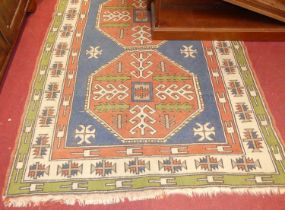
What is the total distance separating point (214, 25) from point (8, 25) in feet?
4.57

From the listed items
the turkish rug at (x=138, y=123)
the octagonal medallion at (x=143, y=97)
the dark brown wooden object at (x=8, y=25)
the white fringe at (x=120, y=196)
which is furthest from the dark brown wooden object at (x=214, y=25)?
the white fringe at (x=120, y=196)

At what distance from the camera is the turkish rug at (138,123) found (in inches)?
54.8

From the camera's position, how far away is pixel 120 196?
53.2 inches

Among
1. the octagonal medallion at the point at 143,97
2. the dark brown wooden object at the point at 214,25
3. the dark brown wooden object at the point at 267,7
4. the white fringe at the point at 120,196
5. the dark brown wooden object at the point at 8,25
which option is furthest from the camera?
the dark brown wooden object at the point at 214,25

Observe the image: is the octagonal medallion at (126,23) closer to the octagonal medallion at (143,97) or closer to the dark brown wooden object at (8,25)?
the octagonal medallion at (143,97)

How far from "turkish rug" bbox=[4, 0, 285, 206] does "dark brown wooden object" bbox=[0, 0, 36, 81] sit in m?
0.21

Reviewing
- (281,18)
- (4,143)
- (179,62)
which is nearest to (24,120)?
(4,143)

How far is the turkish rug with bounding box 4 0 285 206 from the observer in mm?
1393

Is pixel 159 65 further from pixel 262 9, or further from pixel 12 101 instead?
pixel 12 101

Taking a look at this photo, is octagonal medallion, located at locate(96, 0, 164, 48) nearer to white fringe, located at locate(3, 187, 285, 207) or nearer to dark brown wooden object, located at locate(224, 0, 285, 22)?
dark brown wooden object, located at locate(224, 0, 285, 22)

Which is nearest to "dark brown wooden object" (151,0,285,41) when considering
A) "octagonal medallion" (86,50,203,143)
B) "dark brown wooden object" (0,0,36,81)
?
"octagonal medallion" (86,50,203,143)

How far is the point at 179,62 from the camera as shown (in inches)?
77.3

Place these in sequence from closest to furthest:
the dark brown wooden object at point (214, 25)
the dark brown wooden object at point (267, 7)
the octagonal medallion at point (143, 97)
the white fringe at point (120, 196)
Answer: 1. the white fringe at point (120, 196)
2. the octagonal medallion at point (143, 97)
3. the dark brown wooden object at point (267, 7)
4. the dark brown wooden object at point (214, 25)

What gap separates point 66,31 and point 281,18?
1.56 m
